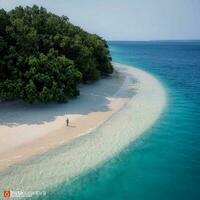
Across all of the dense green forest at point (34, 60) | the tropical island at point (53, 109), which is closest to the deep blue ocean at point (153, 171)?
the tropical island at point (53, 109)

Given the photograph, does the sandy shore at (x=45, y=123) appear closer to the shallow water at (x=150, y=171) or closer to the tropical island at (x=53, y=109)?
the tropical island at (x=53, y=109)

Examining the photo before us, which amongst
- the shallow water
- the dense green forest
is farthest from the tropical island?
the shallow water

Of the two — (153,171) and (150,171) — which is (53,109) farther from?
(153,171)

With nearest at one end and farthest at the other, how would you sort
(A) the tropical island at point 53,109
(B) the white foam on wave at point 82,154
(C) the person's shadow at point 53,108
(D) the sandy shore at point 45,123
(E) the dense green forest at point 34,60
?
(B) the white foam on wave at point 82,154, (A) the tropical island at point 53,109, (D) the sandy shore at point 45,123, (C) the person's shadow at point 53,108, (E) the dense green forest at point 34,60

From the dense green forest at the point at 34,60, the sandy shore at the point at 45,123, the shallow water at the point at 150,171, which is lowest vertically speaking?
the shallow water at the point at 150,171

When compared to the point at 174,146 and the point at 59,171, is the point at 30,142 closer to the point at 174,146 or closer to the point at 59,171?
the point at 59,171

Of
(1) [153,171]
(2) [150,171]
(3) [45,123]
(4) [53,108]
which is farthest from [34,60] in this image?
(1) [153,171]
